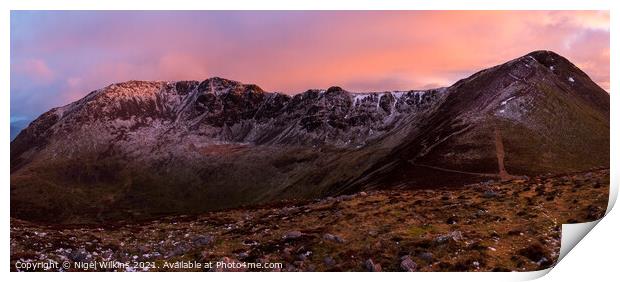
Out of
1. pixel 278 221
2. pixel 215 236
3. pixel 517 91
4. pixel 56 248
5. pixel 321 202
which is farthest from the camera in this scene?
pixel 517 91

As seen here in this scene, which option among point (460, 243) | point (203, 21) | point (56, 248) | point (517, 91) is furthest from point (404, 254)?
point (517, 91)

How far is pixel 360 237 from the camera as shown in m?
35.0

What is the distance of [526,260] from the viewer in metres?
31.5

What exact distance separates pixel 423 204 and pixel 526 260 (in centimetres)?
1180

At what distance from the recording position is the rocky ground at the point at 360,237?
3203cm

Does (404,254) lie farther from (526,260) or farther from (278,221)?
(278,221)

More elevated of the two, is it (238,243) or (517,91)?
(517,91)

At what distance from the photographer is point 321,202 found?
48.8 metres

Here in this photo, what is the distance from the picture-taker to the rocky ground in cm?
3203
